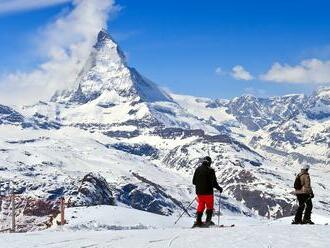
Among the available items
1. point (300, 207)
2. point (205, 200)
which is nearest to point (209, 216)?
point (205, 200)

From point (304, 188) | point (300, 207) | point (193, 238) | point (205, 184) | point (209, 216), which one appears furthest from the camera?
point (300, 207)

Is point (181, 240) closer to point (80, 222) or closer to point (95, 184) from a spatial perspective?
point (80, 222)

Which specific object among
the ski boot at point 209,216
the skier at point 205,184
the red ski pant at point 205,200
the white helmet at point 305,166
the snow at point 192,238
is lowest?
the snow at point 192,238

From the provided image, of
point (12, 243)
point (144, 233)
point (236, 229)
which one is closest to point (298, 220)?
point (236, 229)

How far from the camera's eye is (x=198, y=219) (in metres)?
30.9

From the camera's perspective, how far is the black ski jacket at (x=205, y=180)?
1184 inches

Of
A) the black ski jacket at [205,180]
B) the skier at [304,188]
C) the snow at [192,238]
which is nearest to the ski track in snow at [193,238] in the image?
the snow at [192,238]

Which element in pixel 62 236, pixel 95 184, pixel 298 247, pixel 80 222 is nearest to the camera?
pixel 298 247

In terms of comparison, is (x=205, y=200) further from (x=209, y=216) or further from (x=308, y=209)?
(x=308, y=209)

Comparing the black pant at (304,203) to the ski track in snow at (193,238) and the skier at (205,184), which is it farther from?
the skier at (205,184)

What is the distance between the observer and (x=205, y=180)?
30109mm

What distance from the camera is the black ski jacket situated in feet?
98.7

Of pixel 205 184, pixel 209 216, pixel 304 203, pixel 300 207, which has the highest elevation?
pixel 205 184

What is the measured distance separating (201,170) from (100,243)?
7.04 meters
